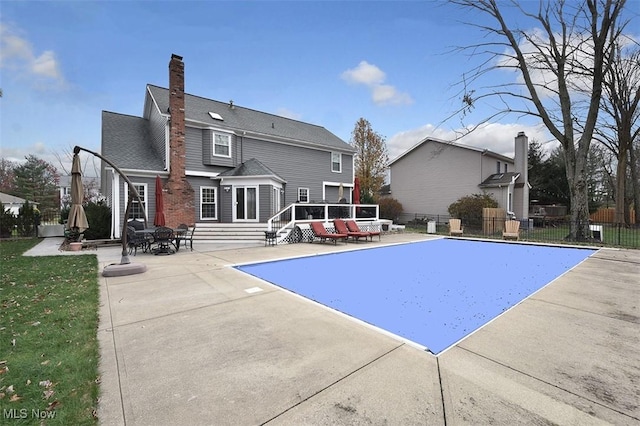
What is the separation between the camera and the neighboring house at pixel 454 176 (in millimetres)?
24328

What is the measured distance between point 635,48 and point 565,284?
23.0 meters

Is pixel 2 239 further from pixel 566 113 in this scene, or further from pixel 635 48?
pixel 635 48

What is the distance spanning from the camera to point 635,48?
19.3 metres

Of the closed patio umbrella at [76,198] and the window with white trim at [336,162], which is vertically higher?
the window with white trim at [336,162]

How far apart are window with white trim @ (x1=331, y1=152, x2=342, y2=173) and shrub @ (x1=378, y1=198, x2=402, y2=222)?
22.9 ft

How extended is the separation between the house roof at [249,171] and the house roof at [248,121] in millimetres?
2310

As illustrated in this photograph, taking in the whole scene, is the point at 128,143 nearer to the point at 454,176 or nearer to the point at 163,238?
the point at 163,238

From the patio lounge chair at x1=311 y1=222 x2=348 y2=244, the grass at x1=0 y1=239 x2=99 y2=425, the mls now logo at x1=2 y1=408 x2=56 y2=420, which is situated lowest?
the mls now logo at x1=2 y1=408 x2=56 y2=420

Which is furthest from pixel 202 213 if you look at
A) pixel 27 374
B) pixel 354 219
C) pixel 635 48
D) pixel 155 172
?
pixel 635 48

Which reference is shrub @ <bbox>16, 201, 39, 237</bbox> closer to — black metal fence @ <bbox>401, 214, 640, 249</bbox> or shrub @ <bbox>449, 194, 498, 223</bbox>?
black metal fence @ <bbox>401, 214, 640, 249</bbox>

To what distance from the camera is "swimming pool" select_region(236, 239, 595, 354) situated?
475 centimetres

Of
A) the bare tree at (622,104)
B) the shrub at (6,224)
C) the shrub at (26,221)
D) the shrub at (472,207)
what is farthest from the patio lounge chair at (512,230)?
the shrub at (6,224)

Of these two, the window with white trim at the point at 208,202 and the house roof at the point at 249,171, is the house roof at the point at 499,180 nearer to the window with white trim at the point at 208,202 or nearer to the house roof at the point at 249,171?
the house roof at the point at 249,171

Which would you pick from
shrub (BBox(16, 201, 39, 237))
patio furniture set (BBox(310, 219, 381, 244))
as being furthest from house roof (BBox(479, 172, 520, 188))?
shrub (BBox(16, 201, 39, 237))
